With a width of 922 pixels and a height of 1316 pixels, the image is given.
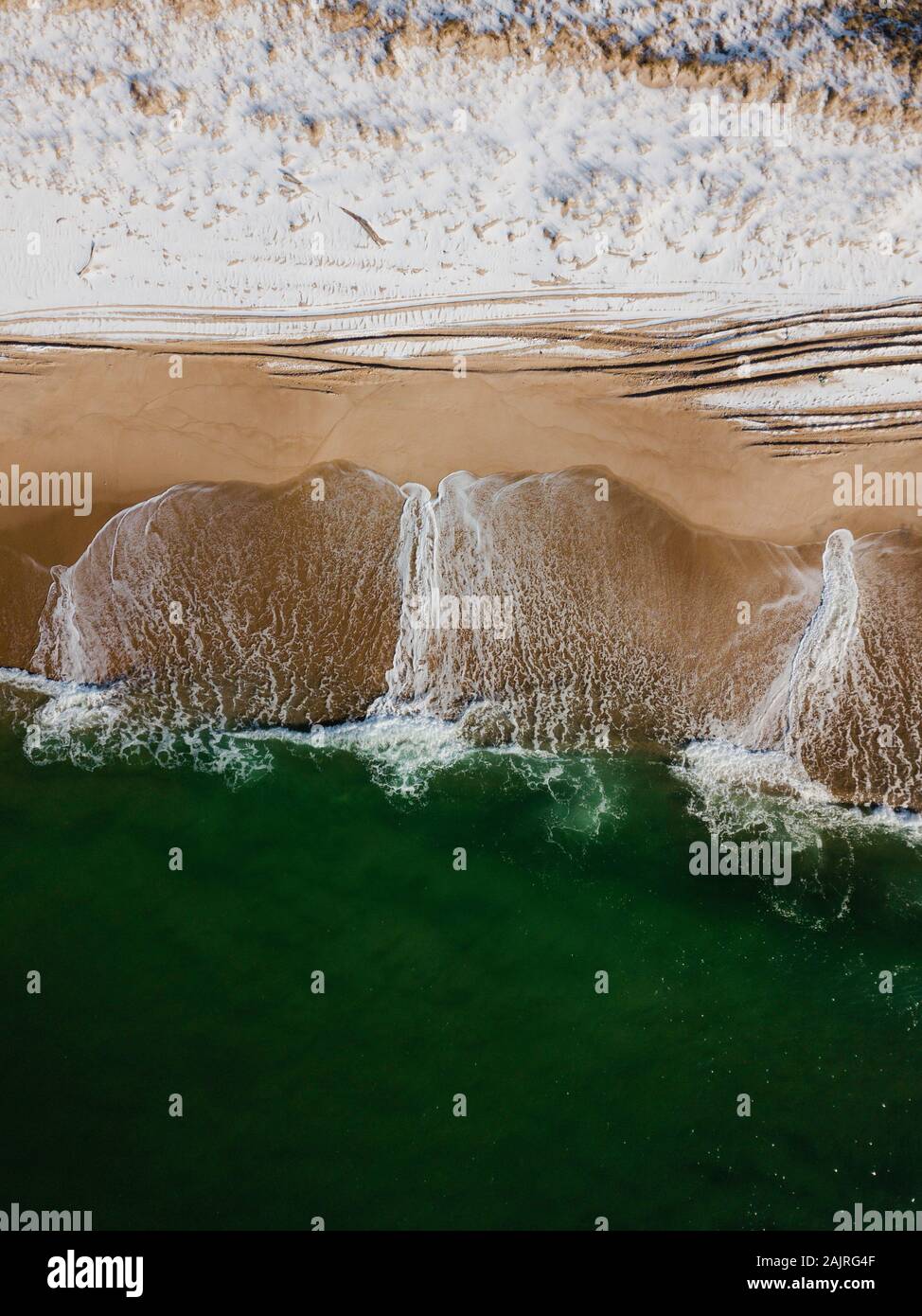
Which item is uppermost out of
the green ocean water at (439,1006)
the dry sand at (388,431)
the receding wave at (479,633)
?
the dry sand at (388,431)

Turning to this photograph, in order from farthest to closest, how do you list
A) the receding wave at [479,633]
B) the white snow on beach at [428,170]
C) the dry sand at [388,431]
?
the receding wave at [479,633], the dry sand at [388,431], the white snow on beach at [428,170]

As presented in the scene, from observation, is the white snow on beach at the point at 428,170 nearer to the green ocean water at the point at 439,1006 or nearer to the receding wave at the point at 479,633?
the receding wave at the point at 479,633

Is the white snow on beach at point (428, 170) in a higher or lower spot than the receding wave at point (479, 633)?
higher

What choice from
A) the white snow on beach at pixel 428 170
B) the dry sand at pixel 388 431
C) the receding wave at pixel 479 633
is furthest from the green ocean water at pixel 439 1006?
the white snow on beach at pixel 428 170

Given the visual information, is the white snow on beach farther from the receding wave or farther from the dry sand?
the receding wave

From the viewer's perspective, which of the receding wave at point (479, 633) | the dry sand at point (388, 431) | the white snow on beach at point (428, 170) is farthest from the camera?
the receding wave at point (479, 633)

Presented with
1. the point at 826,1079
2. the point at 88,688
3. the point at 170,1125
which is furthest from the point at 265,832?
the point at 826,1079
